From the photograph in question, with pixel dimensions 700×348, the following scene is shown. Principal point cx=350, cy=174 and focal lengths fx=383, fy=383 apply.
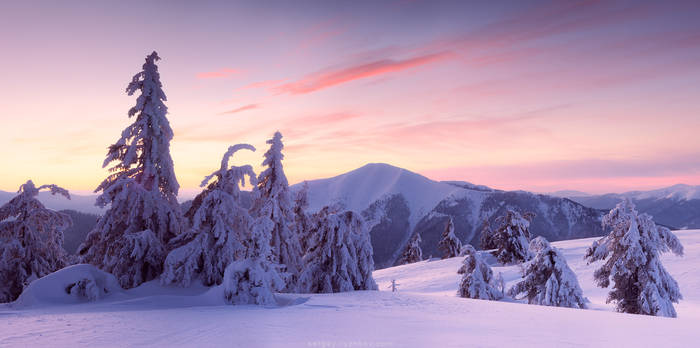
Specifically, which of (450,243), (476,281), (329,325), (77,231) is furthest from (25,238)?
(77,231)

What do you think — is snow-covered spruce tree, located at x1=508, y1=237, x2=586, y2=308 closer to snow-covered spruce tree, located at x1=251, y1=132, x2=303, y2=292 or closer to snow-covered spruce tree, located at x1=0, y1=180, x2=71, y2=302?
snow-covered spruce tree, located at x1=251, y1=132, x2=303, y2=292

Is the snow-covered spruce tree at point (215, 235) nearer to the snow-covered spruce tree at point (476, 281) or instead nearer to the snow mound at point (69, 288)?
the snow mound at point (69, 288)

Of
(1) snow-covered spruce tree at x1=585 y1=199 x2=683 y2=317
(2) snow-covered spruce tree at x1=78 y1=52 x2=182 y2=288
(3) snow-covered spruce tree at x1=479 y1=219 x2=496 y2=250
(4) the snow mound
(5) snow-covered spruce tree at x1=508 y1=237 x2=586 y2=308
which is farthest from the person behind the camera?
(3) snow-covered spruce tree at x1=479 y1=219 x2=496 y2=250

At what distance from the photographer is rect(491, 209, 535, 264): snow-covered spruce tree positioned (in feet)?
130

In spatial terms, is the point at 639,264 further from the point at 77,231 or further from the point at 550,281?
the point at 77,231

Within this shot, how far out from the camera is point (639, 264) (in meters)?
16.2

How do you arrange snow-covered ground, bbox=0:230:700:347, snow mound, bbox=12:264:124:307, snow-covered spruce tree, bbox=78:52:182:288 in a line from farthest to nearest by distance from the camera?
1. snow-covered spruce tree, bbox=78:52:182:288
2. snow mound, bbox=12:264:124:307
3. snow-covered ground, bbox=0:230:700:347

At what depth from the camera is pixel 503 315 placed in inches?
385

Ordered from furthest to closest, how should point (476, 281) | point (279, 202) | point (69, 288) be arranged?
point (476, 281) < point (279, 202) < point (69, 288)

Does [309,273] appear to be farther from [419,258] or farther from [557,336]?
[419,258]

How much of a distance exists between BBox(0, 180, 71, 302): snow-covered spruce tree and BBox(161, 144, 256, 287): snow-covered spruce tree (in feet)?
25.9

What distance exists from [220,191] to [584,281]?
89.6 ft

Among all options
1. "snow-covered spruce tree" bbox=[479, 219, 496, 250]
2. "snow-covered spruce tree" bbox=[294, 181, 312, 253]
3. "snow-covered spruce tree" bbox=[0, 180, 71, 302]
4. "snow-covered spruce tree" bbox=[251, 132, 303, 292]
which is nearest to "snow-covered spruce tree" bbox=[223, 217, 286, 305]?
"snow-covered spruce tree" bbox=[251, 132, 303, 292]

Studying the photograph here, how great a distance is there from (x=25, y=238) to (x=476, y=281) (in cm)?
2467
